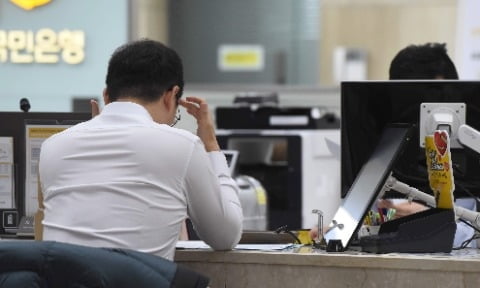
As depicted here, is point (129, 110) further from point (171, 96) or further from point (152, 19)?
point (152, 19)

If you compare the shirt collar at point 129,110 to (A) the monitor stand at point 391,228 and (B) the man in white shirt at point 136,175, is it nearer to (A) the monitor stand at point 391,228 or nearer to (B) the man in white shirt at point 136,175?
(B) the man in white shirt at point 136,175

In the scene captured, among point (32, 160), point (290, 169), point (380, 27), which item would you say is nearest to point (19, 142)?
point (32, 160)

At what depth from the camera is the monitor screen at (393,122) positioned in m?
2.57

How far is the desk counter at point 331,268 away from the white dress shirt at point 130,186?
3.4 inches

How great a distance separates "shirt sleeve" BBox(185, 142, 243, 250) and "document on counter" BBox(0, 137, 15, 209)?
0.75 meters

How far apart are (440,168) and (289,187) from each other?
218cm

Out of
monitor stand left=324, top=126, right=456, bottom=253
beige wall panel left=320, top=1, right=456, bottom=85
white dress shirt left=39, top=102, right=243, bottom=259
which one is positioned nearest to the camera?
white dress shirt left=39, top=102, right=243, bottom=259

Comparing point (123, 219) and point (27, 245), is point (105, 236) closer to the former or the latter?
point (123, 219)

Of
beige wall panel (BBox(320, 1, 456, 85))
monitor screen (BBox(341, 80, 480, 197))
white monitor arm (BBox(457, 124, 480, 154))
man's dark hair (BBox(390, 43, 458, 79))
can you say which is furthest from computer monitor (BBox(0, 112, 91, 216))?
beige wall panel (BBox(320, 1, 456, 85))

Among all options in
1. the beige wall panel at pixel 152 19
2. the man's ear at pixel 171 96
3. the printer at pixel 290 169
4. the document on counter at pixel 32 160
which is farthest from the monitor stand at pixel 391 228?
the beige wall panel at pixel 152 19

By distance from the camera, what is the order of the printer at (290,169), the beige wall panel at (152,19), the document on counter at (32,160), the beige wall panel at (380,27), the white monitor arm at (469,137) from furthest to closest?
the beige wall panel at (380,27) → the beige wall panel at (152,19) → the printer at (290,169) → the document on counter at (32,160) → the white monitor arm at (469,137)

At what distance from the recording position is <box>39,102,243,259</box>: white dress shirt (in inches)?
84.7

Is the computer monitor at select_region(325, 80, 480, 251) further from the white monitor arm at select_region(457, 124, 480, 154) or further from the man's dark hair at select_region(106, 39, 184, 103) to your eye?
the man's dark hair at select_region(106, 39, 184, 103)

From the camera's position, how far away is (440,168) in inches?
94.8
